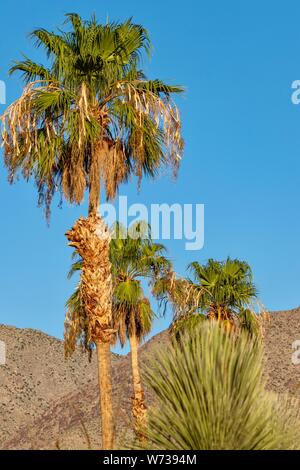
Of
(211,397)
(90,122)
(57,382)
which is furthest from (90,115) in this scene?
(57,382)

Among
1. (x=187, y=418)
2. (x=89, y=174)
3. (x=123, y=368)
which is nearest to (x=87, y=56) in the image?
(x=89, y=174)

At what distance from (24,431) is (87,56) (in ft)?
231

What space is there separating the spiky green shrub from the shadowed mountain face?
2144 inches

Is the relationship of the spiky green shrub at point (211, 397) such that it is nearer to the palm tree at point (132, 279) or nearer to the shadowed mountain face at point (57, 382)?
the palm tree at point (132, 279)

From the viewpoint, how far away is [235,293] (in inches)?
1458

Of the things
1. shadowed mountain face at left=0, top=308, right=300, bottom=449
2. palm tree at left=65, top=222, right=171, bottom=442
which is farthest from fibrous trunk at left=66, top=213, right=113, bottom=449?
shadowed mountain face at left=0, top=308, right=300, bottom=449

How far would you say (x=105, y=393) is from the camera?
18703 millimetres

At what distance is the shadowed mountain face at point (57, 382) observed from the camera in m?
80.6

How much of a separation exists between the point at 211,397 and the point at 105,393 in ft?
31.7

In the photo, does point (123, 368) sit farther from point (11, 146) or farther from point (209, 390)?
point (209, 390)

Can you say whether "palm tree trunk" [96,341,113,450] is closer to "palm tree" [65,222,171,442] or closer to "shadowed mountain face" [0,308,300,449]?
"palm tree" [65,222,171,442]

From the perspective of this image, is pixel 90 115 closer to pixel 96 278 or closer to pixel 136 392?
pixel 96 278

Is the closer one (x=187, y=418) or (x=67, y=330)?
(x=187, y=418)

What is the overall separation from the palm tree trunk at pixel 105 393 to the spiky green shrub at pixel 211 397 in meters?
7.97
